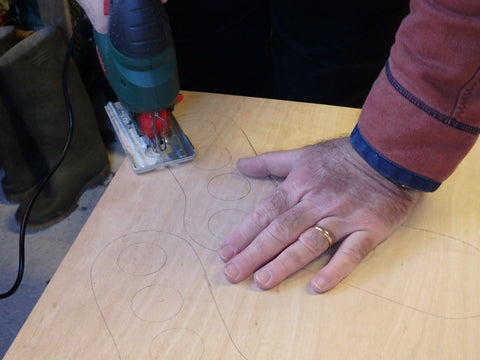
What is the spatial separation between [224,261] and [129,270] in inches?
5.4

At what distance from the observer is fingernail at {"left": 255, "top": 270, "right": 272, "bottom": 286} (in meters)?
0.57

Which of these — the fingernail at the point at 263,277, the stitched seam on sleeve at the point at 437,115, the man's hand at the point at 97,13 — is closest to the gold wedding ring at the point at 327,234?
the fingernail at the point at 263,277

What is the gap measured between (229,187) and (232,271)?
0.63ft

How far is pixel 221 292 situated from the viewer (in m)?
0.57

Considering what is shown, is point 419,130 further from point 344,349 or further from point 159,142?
point 159,142

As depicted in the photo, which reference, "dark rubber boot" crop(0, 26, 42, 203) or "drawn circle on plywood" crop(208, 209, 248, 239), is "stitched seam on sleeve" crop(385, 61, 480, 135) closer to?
"drawn circle on plywood" crop(208, 209, 248, 239)

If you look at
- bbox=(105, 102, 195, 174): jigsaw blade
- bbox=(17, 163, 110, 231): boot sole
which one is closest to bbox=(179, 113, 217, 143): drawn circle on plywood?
bbox=(105, 102, 195, 174): jigsaw blade

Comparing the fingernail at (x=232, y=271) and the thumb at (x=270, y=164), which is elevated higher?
the thumb at (x=270, y=164)

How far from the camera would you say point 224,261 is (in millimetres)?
611

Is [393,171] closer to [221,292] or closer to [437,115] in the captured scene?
[437,115]

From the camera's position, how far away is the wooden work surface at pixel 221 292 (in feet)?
1.69

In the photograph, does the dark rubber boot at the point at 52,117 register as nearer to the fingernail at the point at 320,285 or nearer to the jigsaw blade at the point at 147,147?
the jigsaw blade at the point at 147,147

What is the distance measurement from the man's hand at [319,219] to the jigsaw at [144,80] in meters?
0.22

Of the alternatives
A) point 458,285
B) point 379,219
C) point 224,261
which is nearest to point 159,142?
point 224,261
